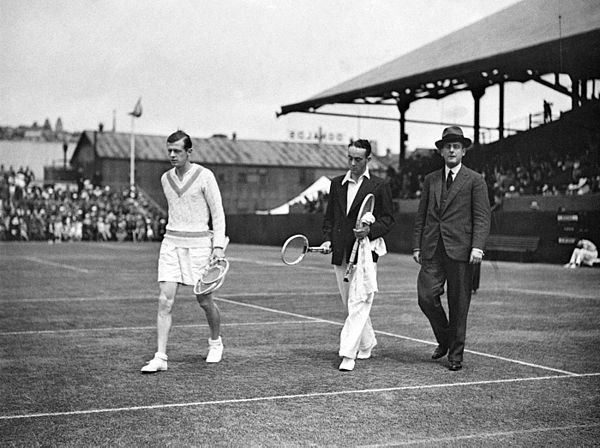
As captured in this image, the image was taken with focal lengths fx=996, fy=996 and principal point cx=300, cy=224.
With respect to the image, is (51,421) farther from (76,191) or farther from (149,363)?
(76,191)

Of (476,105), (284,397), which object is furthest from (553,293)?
(476,105)

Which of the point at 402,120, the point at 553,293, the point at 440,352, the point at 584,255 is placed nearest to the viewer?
the point at 440,352

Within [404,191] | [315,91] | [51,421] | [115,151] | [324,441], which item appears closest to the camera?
[324,441]

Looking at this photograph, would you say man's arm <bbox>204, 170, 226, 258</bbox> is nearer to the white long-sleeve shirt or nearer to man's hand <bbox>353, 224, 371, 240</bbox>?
the white long-sleeve shirt

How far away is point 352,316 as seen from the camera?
9.07 m

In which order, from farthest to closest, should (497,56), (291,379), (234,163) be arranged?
(234,163)
(497,56)
(291,379)

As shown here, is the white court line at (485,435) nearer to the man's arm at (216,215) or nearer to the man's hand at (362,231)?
the man's hand at (362,231)

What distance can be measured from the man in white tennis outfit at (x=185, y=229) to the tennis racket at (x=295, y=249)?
767 millimetres

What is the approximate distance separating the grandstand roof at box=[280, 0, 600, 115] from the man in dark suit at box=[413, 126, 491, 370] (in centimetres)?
1742

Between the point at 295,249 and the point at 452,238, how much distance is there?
199 centimetres

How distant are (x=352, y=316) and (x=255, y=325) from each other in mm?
3861

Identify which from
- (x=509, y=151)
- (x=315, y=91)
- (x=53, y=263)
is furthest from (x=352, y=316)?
(x=315, y=91)

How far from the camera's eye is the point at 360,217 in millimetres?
9156

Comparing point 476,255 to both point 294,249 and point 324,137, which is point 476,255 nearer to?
point 294,249
